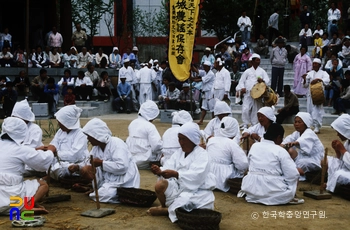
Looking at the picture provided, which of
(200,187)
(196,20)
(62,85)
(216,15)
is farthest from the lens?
(216,15)

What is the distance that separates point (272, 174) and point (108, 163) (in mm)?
2108

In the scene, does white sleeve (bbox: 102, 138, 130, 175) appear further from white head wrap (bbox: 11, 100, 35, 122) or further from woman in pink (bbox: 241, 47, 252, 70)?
woman in pink (bbox: 241, 47, 252, 70)

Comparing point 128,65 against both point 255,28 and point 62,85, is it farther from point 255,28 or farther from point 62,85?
point 255,28

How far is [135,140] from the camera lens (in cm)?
1027

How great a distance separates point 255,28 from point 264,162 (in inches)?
745

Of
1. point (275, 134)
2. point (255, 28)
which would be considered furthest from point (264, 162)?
point (255, 28)

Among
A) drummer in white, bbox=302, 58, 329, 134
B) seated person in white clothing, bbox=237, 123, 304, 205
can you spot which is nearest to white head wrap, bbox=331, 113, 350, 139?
seated person in white clothing, bbox=237, 123, 304, 205

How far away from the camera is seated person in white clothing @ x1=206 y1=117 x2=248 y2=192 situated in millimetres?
8672

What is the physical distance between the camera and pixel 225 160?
28.8 ft

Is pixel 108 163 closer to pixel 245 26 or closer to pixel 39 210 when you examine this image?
pixel 39 210

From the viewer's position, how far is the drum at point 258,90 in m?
14.2

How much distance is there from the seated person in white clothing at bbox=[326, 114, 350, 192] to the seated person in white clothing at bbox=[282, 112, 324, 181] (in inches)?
28.0

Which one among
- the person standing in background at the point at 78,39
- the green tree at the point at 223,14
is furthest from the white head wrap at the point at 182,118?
the green tree at the point at 223,14

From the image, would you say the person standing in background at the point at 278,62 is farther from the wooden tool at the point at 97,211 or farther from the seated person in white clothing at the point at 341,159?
the wooden tool at the point at 97,211
